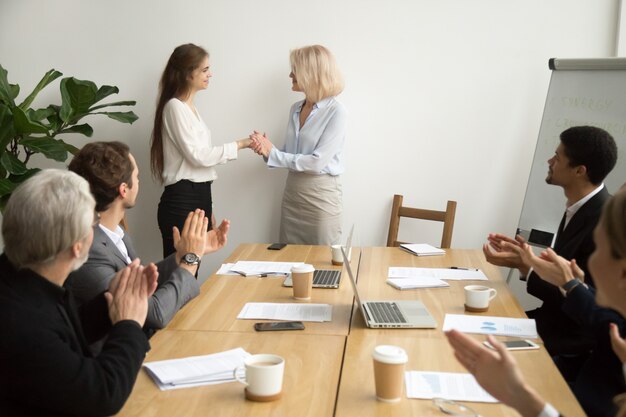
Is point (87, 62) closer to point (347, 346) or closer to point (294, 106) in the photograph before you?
point (294, 106)

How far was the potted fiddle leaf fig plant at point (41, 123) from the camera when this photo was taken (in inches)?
154

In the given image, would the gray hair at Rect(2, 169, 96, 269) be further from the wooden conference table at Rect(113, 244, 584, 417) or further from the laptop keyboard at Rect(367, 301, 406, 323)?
the laptop keyboard at Rect(367, 301, 406, 323)

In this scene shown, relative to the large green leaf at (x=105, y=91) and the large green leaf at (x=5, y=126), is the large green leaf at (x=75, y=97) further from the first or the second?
the large green leaf at (x=5, y=126)

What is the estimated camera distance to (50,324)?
1461mm

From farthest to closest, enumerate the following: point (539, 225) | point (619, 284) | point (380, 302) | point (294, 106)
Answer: point (294, 106) → point (539, 225) → point (380, 302) → point (619, 284)

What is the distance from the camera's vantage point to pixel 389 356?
1.59 meters

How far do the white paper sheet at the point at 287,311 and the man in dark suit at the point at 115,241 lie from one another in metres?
0.21

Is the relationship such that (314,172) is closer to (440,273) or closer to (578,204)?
(440,273)

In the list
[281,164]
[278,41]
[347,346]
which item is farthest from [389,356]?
[278,41]

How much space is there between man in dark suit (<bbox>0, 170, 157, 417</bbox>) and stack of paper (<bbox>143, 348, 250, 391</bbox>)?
0.15 metres

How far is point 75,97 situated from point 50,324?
2907 millimetres

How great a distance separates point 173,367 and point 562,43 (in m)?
3.44

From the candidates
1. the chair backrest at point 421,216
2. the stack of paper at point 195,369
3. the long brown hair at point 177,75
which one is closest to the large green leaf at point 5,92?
the long brown hair at point 177,75

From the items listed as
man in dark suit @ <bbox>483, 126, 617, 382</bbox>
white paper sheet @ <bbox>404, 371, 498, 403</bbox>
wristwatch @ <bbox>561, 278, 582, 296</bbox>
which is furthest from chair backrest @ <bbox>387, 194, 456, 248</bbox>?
white paper sheet @ <bbox>404, 371, 498, 403</bbox>
